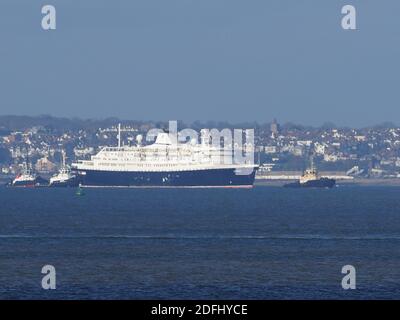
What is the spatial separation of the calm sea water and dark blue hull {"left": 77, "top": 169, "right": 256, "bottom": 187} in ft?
298

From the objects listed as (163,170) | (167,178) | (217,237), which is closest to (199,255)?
(217,237)

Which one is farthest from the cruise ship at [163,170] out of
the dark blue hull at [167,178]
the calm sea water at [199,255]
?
the calm sea water at [199,255]

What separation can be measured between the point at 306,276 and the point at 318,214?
51297 mm

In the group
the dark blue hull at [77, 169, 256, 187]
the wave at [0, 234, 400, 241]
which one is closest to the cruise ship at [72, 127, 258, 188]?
the dark blue hull at [77, 169, 256, 187]

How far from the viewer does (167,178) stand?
186875 mm

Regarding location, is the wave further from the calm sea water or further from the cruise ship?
the cruise ship

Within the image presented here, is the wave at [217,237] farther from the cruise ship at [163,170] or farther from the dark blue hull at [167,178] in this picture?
the dark blue hull at [167,178]

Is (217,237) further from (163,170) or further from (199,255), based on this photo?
(163,170)

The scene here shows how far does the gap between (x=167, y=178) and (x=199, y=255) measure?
431ft

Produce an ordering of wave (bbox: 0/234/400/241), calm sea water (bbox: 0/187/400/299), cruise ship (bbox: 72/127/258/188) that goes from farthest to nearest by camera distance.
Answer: cruise ship (bbox: 72/127/258/188) → wave (bbox: 0/234/400/241) → calm sea water (bbox: 0/187/400/299)

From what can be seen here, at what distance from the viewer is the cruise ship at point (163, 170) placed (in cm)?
18462

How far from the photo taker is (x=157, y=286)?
140ft

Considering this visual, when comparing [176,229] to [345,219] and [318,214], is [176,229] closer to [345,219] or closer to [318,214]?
[345,219]

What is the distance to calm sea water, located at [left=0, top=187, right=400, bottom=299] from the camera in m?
41.7
